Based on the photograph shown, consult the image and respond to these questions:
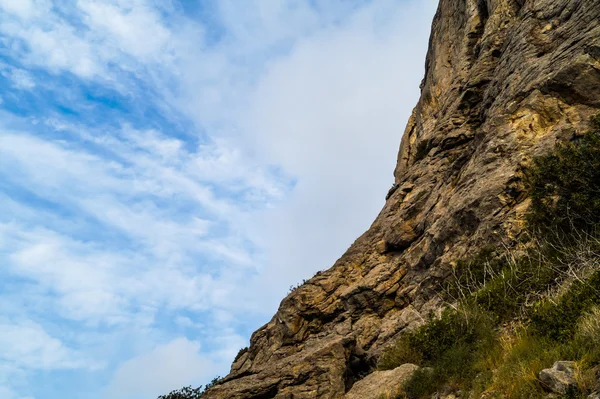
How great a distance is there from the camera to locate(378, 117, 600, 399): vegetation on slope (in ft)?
28.0

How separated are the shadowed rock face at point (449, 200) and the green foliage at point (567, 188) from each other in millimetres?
1317

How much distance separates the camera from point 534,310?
10.8 meters

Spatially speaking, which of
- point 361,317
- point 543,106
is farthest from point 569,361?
point 361,317

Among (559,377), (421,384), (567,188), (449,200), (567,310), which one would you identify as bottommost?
(559,377)

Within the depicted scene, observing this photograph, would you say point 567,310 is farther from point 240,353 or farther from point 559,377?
point 240,353

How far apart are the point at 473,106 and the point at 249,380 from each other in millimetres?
20633

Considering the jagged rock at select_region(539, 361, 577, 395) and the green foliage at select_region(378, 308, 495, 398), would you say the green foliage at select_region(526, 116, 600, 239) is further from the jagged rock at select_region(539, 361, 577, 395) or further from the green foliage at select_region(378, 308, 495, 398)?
the jagged rock at select_region(539, 361, 577, 395)

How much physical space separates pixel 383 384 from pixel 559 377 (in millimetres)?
5430

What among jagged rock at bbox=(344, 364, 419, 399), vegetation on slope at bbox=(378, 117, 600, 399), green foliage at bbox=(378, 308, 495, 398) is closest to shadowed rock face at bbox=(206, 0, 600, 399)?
vegetation on slope at bbox=(378, 117, 600, 399)

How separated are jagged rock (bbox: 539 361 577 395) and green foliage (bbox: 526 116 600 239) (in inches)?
257

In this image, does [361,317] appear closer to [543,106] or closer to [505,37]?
[543,106]

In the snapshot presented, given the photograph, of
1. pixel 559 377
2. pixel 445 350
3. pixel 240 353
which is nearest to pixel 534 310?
pixel 445 350

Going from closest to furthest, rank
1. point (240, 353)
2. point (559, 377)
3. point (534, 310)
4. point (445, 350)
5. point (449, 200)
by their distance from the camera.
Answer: point (559, 377) → point (534, 310) → point (445, 350) → point (449, 200) → point (240, 353)

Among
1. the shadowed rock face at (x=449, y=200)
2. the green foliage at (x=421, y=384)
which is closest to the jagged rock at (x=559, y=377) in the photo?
the green foliage at (x=421, y=384)
